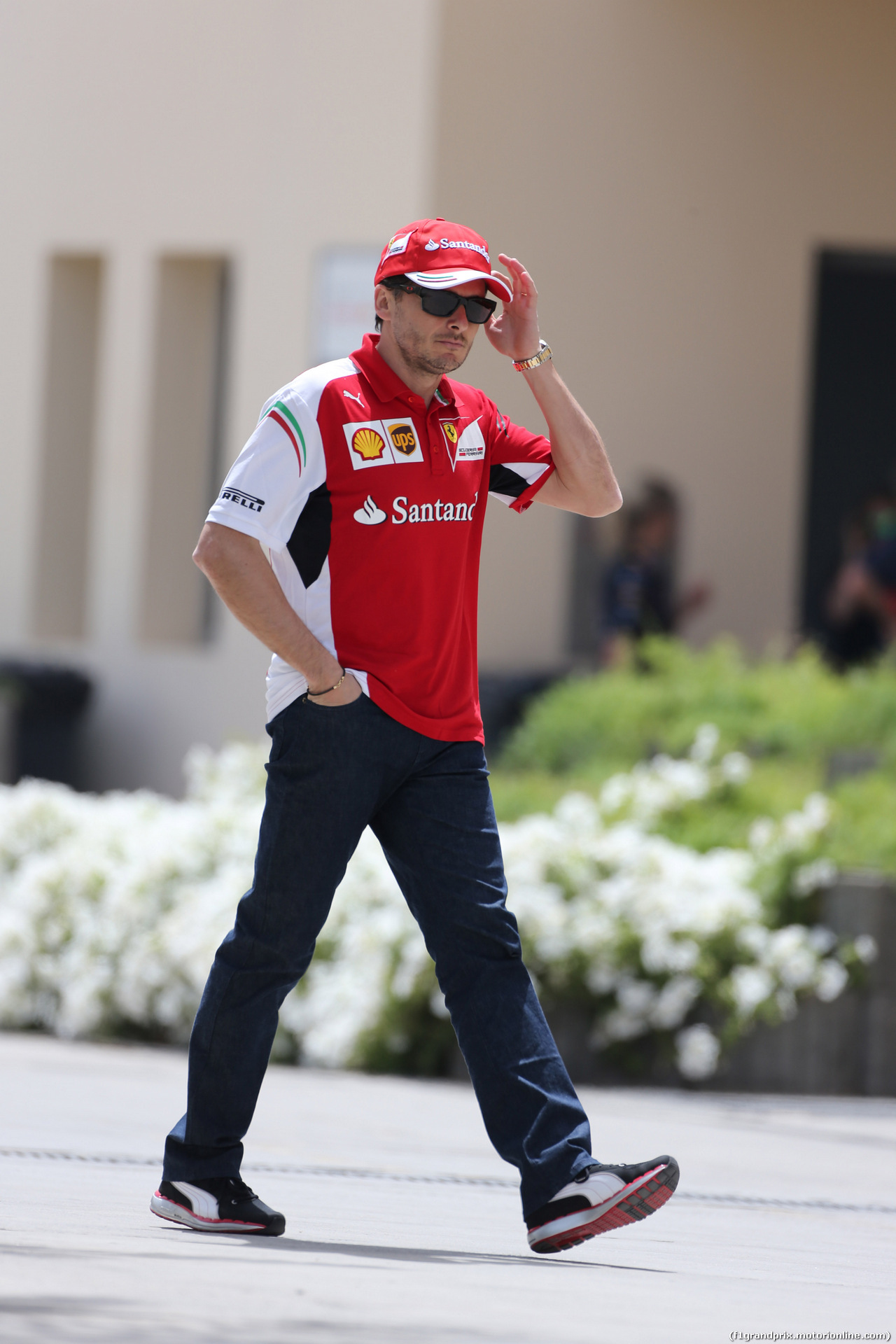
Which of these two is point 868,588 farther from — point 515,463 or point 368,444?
point 368,444

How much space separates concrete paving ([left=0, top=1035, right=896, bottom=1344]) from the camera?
3.26m

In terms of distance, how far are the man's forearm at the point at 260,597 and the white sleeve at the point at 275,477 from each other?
0.03 m

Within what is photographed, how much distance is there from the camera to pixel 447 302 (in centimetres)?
416

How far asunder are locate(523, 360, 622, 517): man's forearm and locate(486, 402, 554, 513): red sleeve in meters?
0.02

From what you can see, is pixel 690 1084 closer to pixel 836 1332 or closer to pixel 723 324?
pixel 836 1332

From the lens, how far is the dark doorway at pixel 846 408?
16.3m

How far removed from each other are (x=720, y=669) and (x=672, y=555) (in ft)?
8.73

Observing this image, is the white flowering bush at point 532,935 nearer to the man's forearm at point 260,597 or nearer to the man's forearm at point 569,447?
the man's forearm at point 569,447

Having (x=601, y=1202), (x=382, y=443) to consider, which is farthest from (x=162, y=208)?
(x=601, y=1202)

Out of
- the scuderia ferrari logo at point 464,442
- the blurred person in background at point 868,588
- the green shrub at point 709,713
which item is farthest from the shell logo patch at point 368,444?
the blurred person in background at point 868,588

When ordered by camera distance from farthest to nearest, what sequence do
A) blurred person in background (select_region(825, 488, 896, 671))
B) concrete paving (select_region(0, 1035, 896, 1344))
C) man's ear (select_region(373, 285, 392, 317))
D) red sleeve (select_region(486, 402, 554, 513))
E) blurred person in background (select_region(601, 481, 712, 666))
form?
1. blurred person in background (select_region(825, 488, 896, 671))
2. blurred person in background (select_region(601, 481, 712, 666))
3. red sleeve (select_region(486, 402, 554, 513))
4. man's ear (select_region(373, 285, 392, 317))
5. concrete paving (select_region(0, 1035, 896, 1344))

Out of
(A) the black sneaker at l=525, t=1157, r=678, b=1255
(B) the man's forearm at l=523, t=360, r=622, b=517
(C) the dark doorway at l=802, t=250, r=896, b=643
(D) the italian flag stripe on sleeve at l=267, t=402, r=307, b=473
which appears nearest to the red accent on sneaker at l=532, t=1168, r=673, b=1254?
(A) the black sneaker at l=525, t=1157, r=678, b=1255

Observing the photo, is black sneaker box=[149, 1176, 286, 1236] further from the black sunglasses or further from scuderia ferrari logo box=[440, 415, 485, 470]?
the black sunglasses

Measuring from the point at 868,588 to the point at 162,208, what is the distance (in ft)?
15.6
